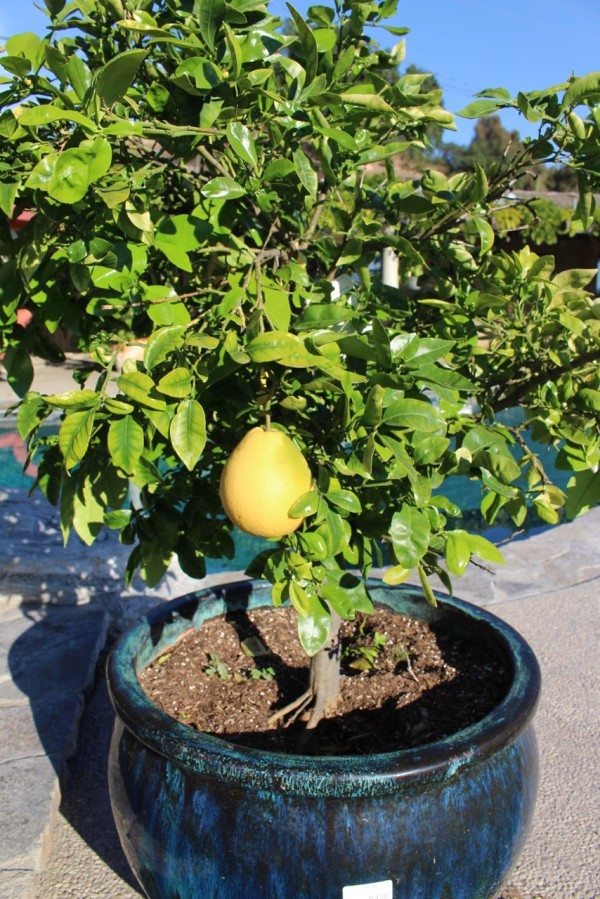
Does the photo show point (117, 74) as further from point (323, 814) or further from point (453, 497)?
point (453, 497)

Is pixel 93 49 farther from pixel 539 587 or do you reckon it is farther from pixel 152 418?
pixel 539 587

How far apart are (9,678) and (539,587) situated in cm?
230

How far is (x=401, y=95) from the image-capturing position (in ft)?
4.52

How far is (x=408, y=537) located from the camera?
1316 mm

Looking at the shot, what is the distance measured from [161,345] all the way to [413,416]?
38cm

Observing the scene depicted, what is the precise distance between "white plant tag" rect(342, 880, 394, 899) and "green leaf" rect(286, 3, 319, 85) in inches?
51.3

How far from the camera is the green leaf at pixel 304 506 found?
1.22 m

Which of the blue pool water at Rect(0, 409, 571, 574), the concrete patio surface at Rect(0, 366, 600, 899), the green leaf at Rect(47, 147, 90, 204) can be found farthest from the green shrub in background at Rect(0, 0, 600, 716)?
the blue pool water at Rect(0, 409, 571, 574)

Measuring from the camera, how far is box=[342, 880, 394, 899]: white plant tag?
1.33 metres

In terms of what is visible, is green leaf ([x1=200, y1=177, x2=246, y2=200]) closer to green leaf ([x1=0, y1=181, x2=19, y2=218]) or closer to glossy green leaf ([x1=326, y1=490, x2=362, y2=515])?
green leaf ([x1=0, y1=181, x2=19, y2=218])

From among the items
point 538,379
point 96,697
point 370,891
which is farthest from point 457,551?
point 96,697

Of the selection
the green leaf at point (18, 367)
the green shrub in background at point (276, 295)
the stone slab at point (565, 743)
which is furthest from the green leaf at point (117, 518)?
the stone slab at point (565, 743)

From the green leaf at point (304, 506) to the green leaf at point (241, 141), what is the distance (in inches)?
20.3

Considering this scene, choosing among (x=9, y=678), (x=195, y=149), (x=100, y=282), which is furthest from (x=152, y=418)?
(x=9, y=678)
